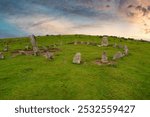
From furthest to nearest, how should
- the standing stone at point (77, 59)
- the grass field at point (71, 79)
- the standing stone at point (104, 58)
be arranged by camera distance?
1. the standing stone at point (104, 58)
2. the standing stone at point (77, 59)
3. the grass field at point (71, 79)

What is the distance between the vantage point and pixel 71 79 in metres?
44.5

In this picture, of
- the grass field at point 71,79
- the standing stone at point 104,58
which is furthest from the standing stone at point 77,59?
the standing stone at point 104,58

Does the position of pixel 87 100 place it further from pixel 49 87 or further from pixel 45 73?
pixel 45 73

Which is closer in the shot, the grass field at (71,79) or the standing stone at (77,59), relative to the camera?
the grass field at (71,79)

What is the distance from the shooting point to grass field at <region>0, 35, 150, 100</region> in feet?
134

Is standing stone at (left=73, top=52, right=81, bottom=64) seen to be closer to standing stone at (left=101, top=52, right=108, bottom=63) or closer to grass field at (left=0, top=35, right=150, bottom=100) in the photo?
grass field at (left=0, top=35, right=150, bottom=100)

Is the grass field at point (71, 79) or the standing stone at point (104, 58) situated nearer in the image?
the grass field at point (71, 79)

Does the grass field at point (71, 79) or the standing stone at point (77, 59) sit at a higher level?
→ the standing stone at point (77, 59)

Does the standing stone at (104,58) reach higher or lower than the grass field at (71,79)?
higher

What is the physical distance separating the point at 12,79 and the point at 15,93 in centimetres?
592

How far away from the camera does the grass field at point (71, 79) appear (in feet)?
134

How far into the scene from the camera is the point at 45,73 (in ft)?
158

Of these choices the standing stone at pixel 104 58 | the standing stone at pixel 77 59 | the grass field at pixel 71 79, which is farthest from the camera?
the standing stone at pixel 104 58

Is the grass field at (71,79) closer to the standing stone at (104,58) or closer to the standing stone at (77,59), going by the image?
the standing stone at (77,59)
